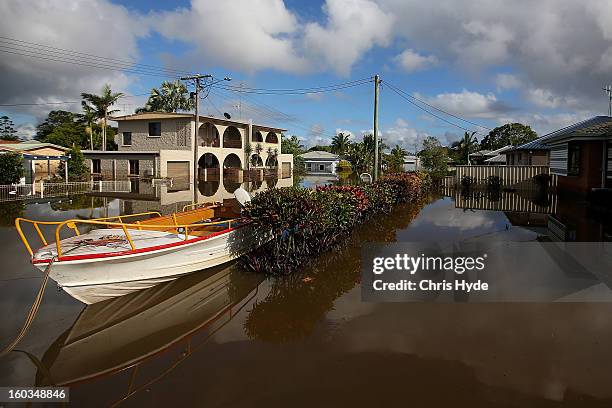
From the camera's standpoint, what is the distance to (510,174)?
89.7 ft

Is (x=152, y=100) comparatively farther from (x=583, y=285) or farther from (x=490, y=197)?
(x=583, y=285)

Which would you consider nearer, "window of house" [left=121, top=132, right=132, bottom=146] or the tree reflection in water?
the tree reflection in water

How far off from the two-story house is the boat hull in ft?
86.4

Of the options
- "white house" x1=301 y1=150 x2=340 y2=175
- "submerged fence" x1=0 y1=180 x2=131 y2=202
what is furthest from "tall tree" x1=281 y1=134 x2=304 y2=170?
"submerged fence" x1=0 y1=180 x2=131 y2=202

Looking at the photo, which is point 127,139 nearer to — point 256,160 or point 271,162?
point 256,160

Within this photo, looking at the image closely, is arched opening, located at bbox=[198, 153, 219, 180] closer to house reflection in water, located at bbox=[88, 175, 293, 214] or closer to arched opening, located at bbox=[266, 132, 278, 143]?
house reflection in water, located at bbox=[88, 175, 293, 214]

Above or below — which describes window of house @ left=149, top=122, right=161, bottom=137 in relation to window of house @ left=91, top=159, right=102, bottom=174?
above

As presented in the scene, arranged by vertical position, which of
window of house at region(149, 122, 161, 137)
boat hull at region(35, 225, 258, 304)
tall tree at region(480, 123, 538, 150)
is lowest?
boat hull at region(35, 225, 258, 304)

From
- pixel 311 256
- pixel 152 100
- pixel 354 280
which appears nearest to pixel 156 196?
pixel 311 256

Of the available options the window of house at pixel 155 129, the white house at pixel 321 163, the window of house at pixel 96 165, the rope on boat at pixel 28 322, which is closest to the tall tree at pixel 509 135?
the white house at pixel 321 163

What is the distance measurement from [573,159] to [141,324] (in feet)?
78.6

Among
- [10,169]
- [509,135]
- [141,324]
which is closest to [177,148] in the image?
[10,169]

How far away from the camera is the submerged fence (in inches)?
803

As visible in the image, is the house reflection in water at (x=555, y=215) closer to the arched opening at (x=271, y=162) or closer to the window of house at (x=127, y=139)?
the arched opening at (x=271, y=162)
